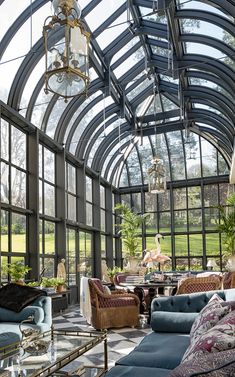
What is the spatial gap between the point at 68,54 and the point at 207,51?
681 cm

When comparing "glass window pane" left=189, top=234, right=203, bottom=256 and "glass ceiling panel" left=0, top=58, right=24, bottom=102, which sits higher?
"glass ceiling panel" left=0, top=58, right=24, bottom=102

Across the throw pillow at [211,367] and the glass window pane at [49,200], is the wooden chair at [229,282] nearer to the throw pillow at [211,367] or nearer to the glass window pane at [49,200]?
the glass window pane at [49,200]

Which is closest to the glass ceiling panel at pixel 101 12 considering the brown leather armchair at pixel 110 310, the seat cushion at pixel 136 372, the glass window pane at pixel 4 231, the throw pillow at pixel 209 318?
the glass window pane at pixel 4 231

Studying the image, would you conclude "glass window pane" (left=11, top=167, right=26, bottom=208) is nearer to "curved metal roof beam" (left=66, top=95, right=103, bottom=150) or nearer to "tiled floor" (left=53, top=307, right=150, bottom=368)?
"curved metal roof beam" (left=66, top=95, right=103, bottom=150)

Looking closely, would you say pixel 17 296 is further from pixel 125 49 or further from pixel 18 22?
pixel 125 49

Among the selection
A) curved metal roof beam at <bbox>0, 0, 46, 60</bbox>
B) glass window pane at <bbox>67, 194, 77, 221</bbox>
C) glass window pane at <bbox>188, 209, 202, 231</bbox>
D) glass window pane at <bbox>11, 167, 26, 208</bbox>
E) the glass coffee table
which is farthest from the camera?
glass window pane at <bbox>188, 209, 202, 231</bbox>

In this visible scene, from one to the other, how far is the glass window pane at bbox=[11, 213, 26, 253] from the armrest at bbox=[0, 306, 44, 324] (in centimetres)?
330

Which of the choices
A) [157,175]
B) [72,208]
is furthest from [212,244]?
[157,175]

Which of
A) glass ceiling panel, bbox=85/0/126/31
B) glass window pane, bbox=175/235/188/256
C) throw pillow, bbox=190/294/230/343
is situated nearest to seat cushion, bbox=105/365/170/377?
throw pillow, bbox=190/294/230/343

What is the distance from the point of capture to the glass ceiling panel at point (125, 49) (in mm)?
9648

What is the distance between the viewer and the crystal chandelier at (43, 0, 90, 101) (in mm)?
2896

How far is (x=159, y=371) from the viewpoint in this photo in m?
2.78

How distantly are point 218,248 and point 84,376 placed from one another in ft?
39.8

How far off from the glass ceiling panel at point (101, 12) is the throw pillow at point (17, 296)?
5257 mm
